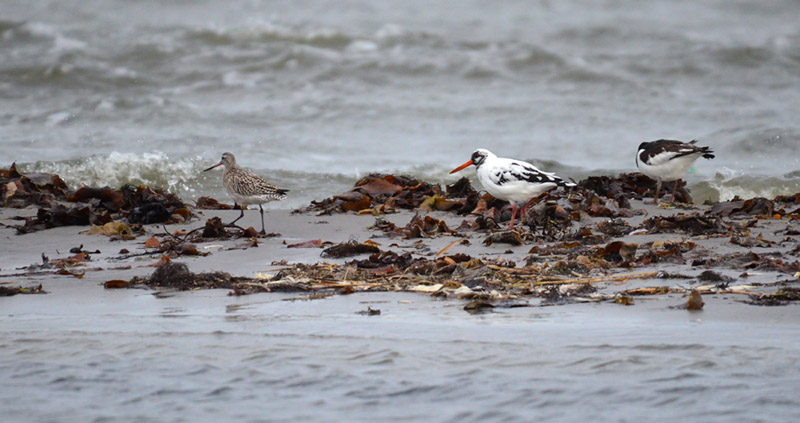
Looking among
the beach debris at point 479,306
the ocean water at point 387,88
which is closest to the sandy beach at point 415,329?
the beach debris at point 479,306

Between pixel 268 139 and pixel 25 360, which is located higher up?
pixel 268 139

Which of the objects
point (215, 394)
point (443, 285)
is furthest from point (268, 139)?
point (215, 394)

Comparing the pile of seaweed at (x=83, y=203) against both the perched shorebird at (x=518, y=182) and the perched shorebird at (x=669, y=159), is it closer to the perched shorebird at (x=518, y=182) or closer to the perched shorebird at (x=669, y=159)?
the perched shorebird at (x=518, y=182)

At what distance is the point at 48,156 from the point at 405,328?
9834mm

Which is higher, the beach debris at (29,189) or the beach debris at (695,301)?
the beach debris at (29,189)

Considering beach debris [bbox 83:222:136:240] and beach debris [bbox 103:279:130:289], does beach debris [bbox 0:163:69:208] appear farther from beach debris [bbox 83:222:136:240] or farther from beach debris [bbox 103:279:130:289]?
beach debris [bbox 103:279:130:289]

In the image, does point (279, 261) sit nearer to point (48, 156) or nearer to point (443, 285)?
point (443, 285)

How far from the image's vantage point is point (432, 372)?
11.4 feet

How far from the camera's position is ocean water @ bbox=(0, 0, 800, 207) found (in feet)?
41.7

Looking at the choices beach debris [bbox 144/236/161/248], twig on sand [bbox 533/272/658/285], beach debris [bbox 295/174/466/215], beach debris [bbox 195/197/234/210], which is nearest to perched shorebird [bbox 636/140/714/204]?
beach debris [bbox 295/174/466/215]

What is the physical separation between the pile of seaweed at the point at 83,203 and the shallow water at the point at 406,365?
3.22 m

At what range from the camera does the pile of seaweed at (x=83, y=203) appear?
7.55 meters

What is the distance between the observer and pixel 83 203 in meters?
8.52

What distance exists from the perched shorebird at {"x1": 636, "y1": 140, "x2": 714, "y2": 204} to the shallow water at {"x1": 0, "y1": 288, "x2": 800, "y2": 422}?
4.88 meters
